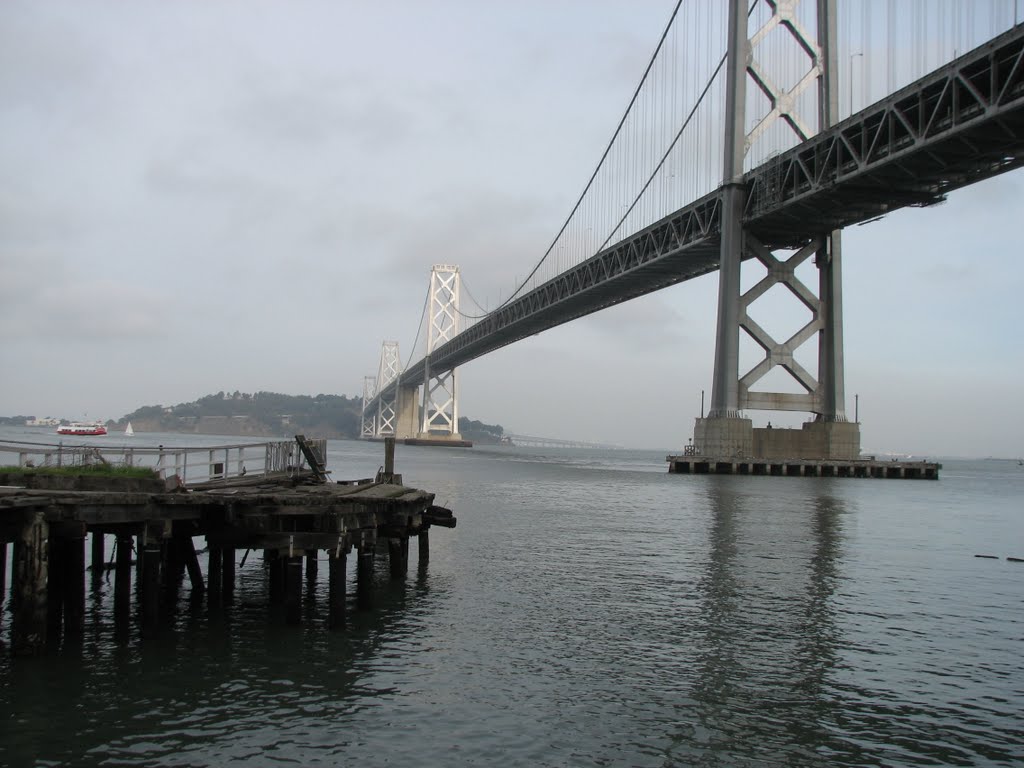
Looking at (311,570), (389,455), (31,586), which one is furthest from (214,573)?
(389,455)

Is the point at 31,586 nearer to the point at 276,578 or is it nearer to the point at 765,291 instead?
the point at 276,578

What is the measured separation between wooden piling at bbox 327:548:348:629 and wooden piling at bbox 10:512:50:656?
3455mm

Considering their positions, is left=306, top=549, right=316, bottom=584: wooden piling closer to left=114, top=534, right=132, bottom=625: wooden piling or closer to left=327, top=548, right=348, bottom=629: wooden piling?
left=327, top=548, right=348, bottom=629: wooden piling

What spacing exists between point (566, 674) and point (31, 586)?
593cm

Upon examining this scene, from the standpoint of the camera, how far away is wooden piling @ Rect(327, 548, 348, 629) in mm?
12367

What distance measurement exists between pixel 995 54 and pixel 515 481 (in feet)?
98.7

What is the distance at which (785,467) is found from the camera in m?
55.8

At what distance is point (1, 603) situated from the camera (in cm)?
1343

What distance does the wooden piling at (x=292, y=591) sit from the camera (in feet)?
40.8

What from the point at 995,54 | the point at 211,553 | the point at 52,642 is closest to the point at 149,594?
the point at 52,642

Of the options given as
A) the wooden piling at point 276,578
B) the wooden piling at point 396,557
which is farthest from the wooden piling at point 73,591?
the wooden piling at point 396,557

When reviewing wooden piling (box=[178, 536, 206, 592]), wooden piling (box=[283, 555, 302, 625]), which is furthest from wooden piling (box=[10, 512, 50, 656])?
wooden piling (box=[178, 536, 206, 592])

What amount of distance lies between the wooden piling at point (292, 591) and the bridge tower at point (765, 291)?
4448 cm

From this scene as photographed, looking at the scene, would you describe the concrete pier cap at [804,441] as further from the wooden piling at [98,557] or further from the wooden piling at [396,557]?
the wooden piling at [98,557]
